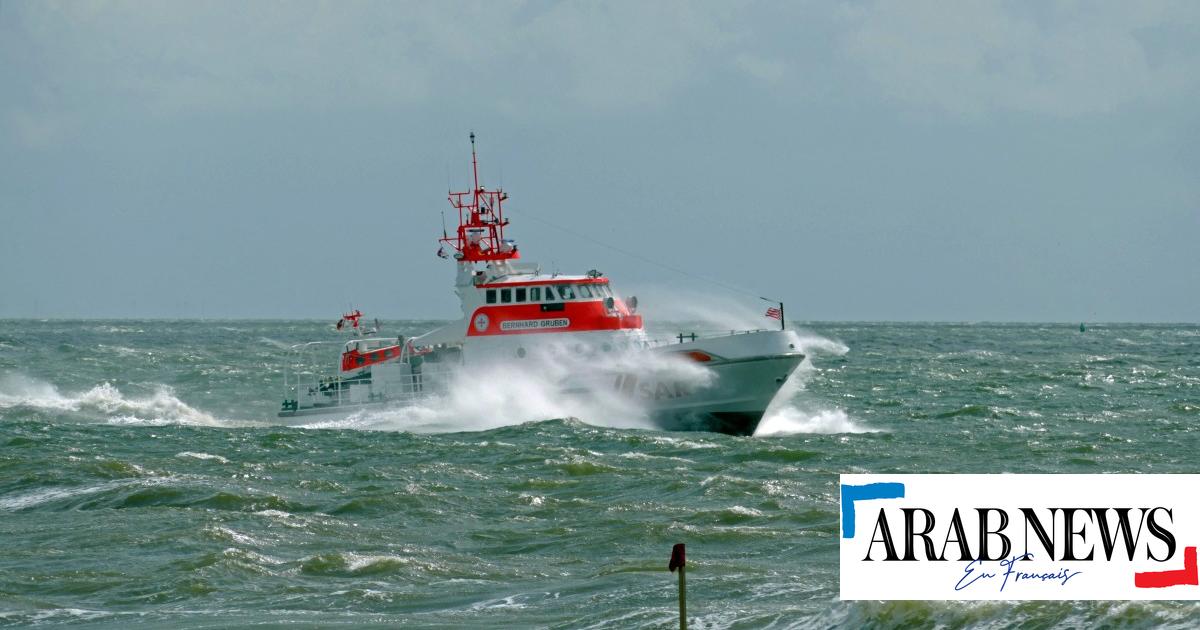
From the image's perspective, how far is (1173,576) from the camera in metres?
7.86

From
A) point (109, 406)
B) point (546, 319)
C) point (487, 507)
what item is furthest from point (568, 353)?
point (109, 406)

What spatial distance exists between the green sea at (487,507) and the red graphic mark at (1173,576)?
8.51 ft

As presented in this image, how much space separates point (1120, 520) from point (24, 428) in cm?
2837

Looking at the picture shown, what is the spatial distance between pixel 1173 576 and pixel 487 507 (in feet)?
42.8

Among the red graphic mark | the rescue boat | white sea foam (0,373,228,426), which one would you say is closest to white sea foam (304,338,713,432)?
the rescue boat

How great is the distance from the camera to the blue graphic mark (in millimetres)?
7664

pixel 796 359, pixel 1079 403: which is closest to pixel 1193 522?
pixel 796 359

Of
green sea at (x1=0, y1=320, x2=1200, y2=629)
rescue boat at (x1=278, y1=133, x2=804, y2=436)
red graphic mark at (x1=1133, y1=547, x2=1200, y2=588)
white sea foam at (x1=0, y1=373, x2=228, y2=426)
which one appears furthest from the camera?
white sea foam at (x1=0, y1=373, x2=228, y2=426)

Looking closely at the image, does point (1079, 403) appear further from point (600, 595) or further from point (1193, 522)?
point (1193, 522)

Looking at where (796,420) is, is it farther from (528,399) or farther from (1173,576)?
(1173,576)

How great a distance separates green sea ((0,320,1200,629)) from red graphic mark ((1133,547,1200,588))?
8.51 ft

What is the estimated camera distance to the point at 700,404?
30.4 meters

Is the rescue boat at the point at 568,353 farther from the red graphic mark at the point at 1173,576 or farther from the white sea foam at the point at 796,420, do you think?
the red graphic mark at the point at 1173,576

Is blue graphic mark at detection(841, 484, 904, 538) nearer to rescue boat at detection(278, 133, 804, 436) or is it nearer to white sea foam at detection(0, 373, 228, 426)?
rescue boat at detection(278, 133, 804, 436)
